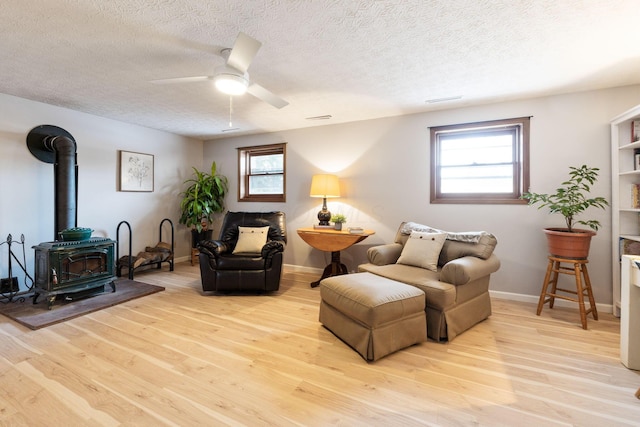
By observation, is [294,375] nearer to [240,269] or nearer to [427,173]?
[240,269]

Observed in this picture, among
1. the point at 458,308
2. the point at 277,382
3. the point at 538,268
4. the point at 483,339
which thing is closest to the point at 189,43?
the point at 277,382

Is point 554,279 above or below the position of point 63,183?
below

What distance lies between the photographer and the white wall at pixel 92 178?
305 centimetres

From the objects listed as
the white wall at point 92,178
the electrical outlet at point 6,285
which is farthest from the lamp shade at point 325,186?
the electrical outlet at point 6,285

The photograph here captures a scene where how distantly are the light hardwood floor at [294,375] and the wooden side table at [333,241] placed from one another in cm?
99

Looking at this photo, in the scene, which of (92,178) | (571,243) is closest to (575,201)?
(571,243)

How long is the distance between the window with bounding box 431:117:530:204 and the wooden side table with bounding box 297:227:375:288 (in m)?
1.08

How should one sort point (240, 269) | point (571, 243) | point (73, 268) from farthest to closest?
point (240, 269)
point (73, 268)
point (571, 243)

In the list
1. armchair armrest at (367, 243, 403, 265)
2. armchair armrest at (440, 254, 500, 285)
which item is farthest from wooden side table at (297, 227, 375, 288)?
armchair armrest at (440, 254, 500, 285)

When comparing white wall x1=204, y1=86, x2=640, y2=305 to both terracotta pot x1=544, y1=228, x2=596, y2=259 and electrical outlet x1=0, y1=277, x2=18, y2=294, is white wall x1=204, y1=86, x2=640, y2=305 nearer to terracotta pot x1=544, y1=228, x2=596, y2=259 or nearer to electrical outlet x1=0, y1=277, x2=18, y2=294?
terracotta pot x1=544, y1=228, x2=596, y2=259

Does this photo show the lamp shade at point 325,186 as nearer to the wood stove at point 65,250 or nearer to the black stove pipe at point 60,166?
the wood stove at point 65,250

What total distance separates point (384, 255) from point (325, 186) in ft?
4.14

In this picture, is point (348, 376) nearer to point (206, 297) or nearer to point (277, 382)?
point (277, 382)

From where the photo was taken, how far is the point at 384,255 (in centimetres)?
280
